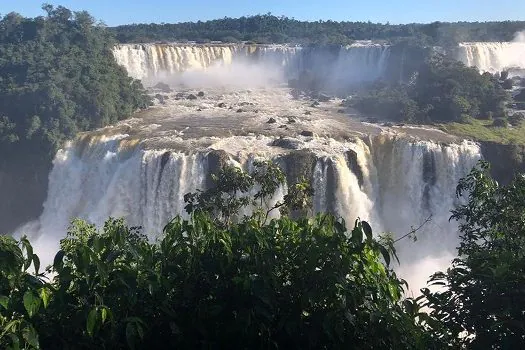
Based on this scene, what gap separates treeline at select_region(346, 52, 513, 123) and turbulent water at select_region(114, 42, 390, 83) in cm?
809

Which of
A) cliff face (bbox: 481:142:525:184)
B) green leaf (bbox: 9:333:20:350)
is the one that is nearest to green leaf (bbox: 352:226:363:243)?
green leaf (bbox: 9:333:20:350)

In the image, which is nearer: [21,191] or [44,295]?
[44,295]

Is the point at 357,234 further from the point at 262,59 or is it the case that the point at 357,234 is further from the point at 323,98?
the point at 262,59

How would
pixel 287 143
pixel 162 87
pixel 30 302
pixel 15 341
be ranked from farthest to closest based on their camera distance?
pixel 162 87, pixel 287 143, pixel 30 302, pixel 15 341

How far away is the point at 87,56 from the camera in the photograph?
29.3 metres

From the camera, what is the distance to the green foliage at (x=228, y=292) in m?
3.44

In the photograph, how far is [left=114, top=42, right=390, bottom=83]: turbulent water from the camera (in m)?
35.0

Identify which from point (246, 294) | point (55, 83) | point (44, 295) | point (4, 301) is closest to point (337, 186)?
point (55, 83)

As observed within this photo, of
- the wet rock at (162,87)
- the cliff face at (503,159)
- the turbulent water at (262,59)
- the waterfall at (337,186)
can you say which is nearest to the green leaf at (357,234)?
the waterfall at (337,186)

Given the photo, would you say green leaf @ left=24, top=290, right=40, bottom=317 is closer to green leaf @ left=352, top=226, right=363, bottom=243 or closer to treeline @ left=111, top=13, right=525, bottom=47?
green leaf @ left=352, top=226, right=363, bottom=243

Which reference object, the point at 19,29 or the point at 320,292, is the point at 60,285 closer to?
the point at 320,292

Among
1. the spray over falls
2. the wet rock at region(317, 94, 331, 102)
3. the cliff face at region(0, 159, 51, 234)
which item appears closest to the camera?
the spray over falls

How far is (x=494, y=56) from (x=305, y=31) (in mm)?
18739

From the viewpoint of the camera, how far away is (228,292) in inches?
148
